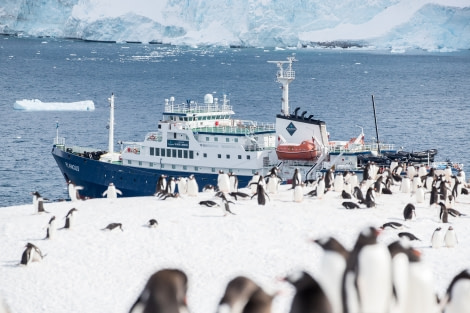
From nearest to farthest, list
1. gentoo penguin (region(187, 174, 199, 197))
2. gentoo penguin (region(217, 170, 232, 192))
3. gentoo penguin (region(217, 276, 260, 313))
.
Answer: gentoo penguin (region(217, 276, 260, 313)) < gentoo penguin (region(187, 174, 199, 197)) < gentoo penguin (region(217, 170, 232, 192))

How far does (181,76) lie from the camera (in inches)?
4715

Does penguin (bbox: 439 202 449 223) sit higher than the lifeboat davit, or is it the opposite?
the lifeboat davit

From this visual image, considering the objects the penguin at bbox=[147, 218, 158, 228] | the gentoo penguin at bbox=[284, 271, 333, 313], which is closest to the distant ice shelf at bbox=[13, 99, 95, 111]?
the penguin at bbox=[147, 218, 158, 228]

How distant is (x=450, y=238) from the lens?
18.7 m

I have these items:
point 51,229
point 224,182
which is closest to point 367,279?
point 51,229

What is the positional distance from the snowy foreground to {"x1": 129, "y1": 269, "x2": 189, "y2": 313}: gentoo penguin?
6.40m

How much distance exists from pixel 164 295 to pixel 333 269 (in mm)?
2501

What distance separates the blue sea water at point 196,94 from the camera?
52875 mm

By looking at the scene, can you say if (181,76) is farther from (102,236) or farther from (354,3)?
(102,236)

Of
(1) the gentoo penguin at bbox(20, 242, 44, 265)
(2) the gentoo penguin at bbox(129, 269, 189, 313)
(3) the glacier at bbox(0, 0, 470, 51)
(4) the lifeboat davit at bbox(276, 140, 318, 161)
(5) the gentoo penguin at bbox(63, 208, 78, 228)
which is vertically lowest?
(1) the gentoo penguin at bbox(20, 242, 44, 265)

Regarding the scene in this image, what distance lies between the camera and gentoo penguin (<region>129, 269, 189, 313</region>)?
20.0 feet

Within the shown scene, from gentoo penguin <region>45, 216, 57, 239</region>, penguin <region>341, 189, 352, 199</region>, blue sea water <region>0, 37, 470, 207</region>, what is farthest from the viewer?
blue sea water <region>0, 37, 470, 207</region>

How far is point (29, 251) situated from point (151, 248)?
2654 mm

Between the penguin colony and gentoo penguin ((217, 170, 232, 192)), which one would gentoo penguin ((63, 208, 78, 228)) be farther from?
the penguin colony
